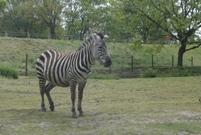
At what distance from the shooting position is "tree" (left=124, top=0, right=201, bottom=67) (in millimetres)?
29109

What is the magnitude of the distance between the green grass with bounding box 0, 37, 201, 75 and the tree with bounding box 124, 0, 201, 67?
7.46ft

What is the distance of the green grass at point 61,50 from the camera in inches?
1284

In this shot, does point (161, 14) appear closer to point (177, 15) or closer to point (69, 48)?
point (177, 15)

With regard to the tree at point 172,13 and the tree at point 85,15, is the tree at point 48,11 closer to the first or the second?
the tree at point 85,15

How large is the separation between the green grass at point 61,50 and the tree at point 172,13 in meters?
2.27

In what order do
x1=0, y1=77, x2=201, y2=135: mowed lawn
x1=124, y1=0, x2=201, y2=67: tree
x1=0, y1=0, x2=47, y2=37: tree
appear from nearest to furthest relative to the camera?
x1=0, y1=77, x2=201, y2=135: mowed lawn, x1=124, y1=0, x2=201, y2=67: tree, x1=0, y1=0, x2=47, y2=37: tree

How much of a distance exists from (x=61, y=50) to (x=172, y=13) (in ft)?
44.8

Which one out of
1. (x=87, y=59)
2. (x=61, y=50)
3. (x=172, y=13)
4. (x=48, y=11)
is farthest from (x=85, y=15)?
(x=87, y=59)

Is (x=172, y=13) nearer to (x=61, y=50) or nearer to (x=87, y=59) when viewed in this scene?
(x=61, y=50)

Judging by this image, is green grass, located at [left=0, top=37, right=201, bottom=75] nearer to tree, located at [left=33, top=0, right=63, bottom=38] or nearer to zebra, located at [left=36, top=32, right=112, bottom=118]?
tree, located at [left=33, top=0, right=63, bottom=38]

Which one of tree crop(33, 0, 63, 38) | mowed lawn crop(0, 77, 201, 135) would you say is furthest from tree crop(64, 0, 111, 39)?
mowed lawn crop(0, 77, 201, 135)

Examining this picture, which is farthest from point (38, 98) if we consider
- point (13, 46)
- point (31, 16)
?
point (31, 16)

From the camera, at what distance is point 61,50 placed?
125 ft

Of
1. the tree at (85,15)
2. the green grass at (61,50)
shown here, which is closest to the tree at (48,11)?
the tree at (85,15)
